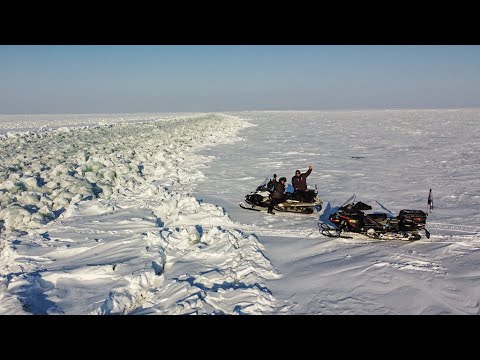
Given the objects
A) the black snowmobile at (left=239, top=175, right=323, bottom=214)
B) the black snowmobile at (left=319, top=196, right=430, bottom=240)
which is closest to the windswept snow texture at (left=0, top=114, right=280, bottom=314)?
the black snowmobile at (left=239, top=175, right=323, bottom=214)

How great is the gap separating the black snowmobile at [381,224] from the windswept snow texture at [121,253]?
1974mm

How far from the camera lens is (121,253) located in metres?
7.17

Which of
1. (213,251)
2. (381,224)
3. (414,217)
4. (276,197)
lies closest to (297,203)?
(276,197)

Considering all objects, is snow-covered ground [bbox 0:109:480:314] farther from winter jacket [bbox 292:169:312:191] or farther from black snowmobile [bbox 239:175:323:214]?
winter jacket [bbox 292:169:312:191]

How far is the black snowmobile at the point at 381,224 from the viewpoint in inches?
301

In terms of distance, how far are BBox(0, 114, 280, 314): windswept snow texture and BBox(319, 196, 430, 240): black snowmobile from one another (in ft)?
6.48

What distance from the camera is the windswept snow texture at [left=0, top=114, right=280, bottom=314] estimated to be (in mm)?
5492

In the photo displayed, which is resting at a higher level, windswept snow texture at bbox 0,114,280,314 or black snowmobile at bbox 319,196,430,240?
black snowmobile at bbox 319,196,430,240

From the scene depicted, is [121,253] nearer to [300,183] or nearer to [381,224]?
[300,183]

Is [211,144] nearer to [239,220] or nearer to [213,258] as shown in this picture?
[239,220]
